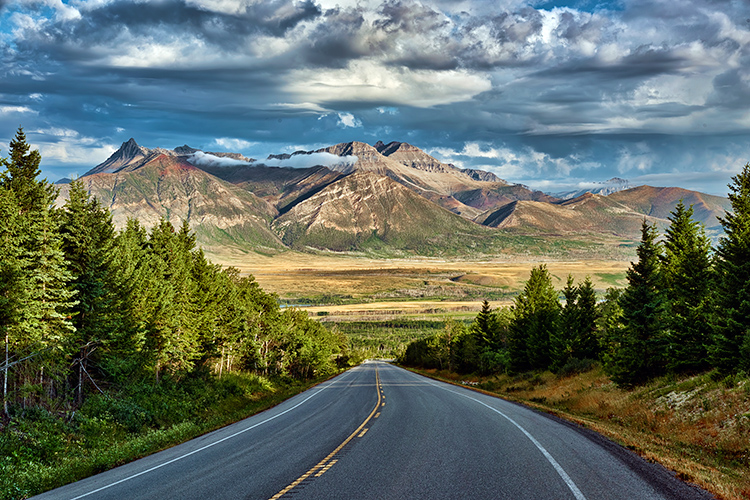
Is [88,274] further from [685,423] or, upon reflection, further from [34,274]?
[685,423]

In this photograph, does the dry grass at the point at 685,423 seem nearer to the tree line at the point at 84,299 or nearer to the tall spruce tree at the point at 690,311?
the tall spruce tree at the point at 690,311

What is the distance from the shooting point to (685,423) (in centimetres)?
2053

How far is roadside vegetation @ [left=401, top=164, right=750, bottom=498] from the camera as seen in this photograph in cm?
1714

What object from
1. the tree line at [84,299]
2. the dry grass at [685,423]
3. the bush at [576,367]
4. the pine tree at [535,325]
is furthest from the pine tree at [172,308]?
the pine tree at [535,325]

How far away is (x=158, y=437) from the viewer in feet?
61.6

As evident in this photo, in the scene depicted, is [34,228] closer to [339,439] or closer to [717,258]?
[339,439]

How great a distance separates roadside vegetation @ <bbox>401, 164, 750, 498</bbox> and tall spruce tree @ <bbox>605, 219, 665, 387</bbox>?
60 millimetres

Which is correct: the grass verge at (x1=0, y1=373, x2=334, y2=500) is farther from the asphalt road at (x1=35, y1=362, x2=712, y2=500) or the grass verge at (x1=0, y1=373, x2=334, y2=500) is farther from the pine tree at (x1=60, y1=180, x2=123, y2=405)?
the pine tree at (x1=60, y1=180, x2=123, y2=405)

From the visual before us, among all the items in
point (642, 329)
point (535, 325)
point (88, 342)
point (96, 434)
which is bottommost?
point (96, 434)

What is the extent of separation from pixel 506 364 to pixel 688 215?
30.1m

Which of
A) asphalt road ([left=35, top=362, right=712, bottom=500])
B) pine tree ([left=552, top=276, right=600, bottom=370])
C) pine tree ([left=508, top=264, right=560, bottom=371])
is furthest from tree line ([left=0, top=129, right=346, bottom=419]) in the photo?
pine tree ([left=552, top=276, right=600, bottom=370])

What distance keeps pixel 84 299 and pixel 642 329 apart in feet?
104

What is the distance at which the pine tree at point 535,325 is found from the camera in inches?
2109

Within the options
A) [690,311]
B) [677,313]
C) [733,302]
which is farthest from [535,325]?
[733,302]
